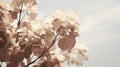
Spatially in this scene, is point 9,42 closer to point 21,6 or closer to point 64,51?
point 64,51

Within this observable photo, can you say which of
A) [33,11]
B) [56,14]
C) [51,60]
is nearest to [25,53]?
[51,60]

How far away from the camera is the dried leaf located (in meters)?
2.49

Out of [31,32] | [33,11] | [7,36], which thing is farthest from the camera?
[33,11]

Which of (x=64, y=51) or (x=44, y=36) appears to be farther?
(x=64, y=51)

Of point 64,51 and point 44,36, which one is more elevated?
point 44,36

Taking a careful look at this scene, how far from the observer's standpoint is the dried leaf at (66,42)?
8.18 ft

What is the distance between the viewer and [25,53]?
237 cm

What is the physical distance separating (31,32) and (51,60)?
0.35m

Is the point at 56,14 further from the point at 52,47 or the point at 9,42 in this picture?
the point at 9,42

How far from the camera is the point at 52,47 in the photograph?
109 inches

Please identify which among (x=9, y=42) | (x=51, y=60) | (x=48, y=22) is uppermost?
(x=48, y=22)

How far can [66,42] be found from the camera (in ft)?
8.20

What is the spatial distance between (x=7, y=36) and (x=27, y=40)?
0.20 metres

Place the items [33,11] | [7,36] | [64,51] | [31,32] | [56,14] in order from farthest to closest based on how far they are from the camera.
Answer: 1. [33,11]
2. [64,51]
3. [56,14]
4. [31,32]
5. [7,36]
